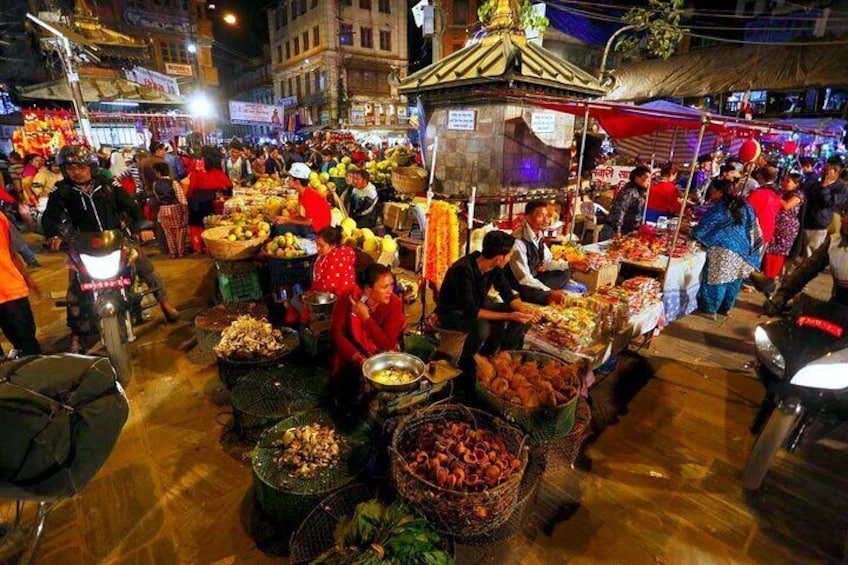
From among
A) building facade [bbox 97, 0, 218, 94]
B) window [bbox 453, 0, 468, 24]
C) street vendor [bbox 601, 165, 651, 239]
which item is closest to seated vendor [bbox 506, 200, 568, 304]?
street vendor [bbox 601, 165, 651, 239]

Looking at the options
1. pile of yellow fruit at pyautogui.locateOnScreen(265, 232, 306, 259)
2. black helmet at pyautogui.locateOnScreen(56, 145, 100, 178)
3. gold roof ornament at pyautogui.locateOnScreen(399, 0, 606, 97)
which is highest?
gold roof ornament at pyautogui.locateOnScreen(399, 0, 606, 97)

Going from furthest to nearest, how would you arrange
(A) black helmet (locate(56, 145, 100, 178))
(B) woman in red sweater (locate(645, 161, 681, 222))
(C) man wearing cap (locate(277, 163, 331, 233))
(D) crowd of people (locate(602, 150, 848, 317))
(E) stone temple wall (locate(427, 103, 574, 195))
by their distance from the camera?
(B) woman in red sweater (locate(645, 161, 681, 222)), (E) stone temple wall (locate(427, 103, 574, 195)), (C) man wearing cap (locate(277, 163, 331, 233)), (D) crowd of people (locate(602, 150, 848, 317)), (A) black helmet (locate(56, 145, 100, 178))

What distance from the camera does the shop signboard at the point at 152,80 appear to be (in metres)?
15.5

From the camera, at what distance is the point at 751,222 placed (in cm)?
667

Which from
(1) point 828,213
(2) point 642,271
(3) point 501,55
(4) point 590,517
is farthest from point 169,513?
(1) point 828,213

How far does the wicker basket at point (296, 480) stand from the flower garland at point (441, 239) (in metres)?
3.44

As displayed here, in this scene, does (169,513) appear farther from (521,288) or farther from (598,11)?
(598,11)

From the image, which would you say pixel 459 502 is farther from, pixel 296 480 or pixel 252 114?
pixel 252 114

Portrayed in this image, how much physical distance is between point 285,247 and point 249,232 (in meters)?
0.59

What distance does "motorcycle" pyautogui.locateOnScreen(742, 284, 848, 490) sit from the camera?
331 cm

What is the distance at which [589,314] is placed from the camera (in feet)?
14.5

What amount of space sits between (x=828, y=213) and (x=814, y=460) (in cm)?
661

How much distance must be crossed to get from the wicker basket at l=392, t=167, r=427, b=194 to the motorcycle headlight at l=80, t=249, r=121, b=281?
18.9 feet

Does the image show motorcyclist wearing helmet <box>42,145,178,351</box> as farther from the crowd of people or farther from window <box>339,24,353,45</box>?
window <box>339,24,353,45</box>
